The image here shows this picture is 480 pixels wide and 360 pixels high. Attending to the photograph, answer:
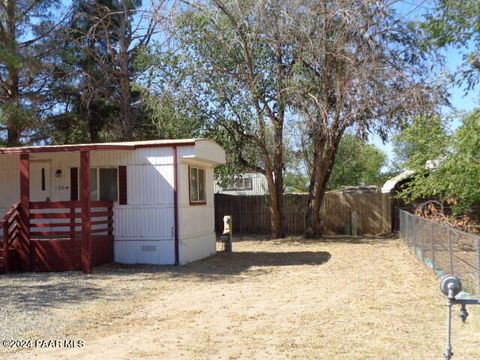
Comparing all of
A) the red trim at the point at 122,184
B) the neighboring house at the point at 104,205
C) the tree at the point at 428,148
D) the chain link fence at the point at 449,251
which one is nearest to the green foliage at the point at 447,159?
the tree at the point at 428,148

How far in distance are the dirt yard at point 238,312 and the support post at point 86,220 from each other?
38cm

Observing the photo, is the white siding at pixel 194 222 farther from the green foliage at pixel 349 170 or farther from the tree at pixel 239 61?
the green foliage at pixel 349 170

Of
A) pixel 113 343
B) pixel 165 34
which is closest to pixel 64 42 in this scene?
pixel 165 34

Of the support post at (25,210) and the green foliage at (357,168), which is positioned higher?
the green foliage at (357,168)

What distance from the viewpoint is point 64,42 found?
22.5 metres

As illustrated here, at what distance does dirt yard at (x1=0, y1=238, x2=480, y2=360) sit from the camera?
6.39 metres

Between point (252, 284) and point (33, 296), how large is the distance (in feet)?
12.9

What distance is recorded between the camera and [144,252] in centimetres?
1435

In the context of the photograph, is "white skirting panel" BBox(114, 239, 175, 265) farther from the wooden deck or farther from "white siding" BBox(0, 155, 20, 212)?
"white siding" BBox(0, 155, 20, 212)

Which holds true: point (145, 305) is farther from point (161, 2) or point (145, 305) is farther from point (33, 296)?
point (161, 2)

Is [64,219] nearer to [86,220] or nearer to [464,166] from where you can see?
[86,220]

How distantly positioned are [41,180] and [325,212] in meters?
13.0

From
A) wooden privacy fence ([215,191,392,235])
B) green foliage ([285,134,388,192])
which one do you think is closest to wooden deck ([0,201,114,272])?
wooden privacy fence ([215,191,392,235])

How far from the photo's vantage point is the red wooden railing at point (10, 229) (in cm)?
1294
